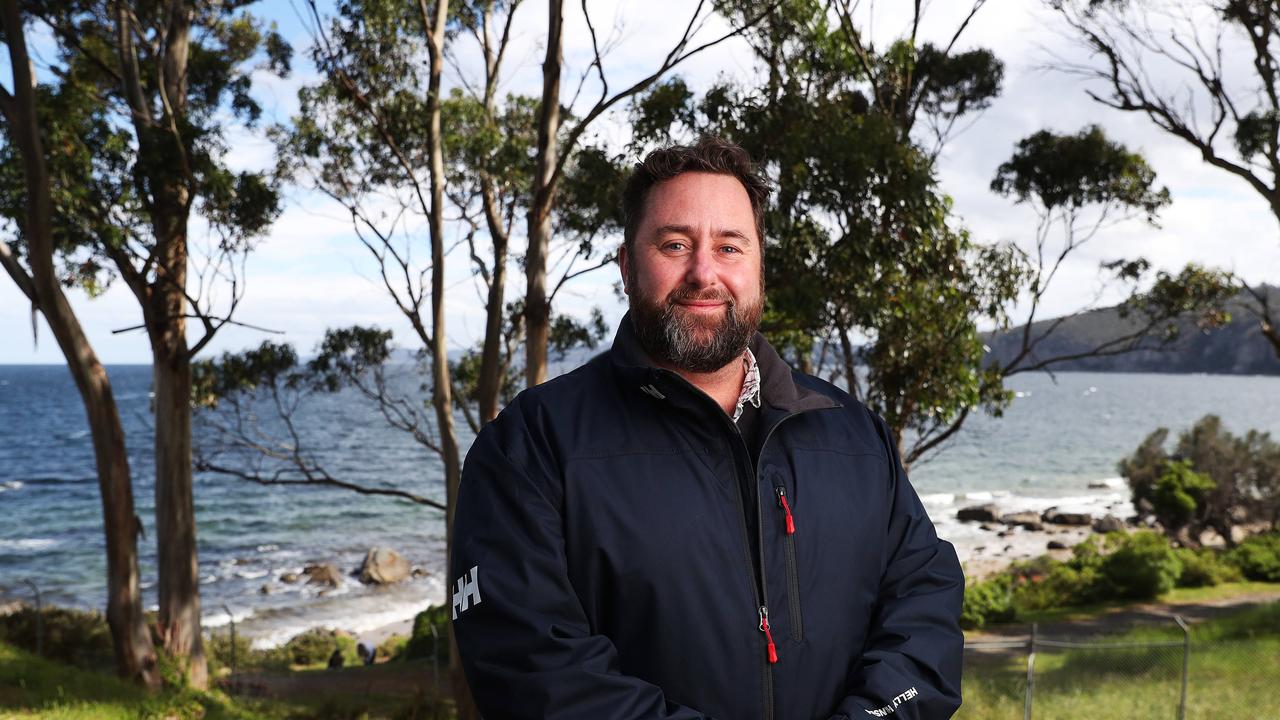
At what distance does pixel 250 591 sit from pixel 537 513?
1134 inches

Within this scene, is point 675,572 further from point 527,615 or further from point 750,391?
point 750,391

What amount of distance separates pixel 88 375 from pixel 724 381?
33.5ft

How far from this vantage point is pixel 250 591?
1103 inches

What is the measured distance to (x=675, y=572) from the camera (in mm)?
1874

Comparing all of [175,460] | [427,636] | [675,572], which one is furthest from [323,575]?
[675,572]

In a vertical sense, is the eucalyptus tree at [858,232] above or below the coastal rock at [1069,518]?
above

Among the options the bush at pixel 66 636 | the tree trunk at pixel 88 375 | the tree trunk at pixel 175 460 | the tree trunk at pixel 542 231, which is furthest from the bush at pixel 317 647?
the tree trunk at pixel 542 231

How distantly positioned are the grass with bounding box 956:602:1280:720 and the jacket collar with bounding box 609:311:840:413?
9138 millimetres

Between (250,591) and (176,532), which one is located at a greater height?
(176,532)

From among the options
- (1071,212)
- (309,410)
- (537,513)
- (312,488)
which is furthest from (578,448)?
(309,410)

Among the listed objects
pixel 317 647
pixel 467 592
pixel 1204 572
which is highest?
pixel 467 592

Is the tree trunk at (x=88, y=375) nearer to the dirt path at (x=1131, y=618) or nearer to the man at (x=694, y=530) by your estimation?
the man at (x=694, y=530)

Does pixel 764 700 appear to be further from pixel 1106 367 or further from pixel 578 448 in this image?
pixel 1106 367

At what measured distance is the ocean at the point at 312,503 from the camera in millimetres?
27719
